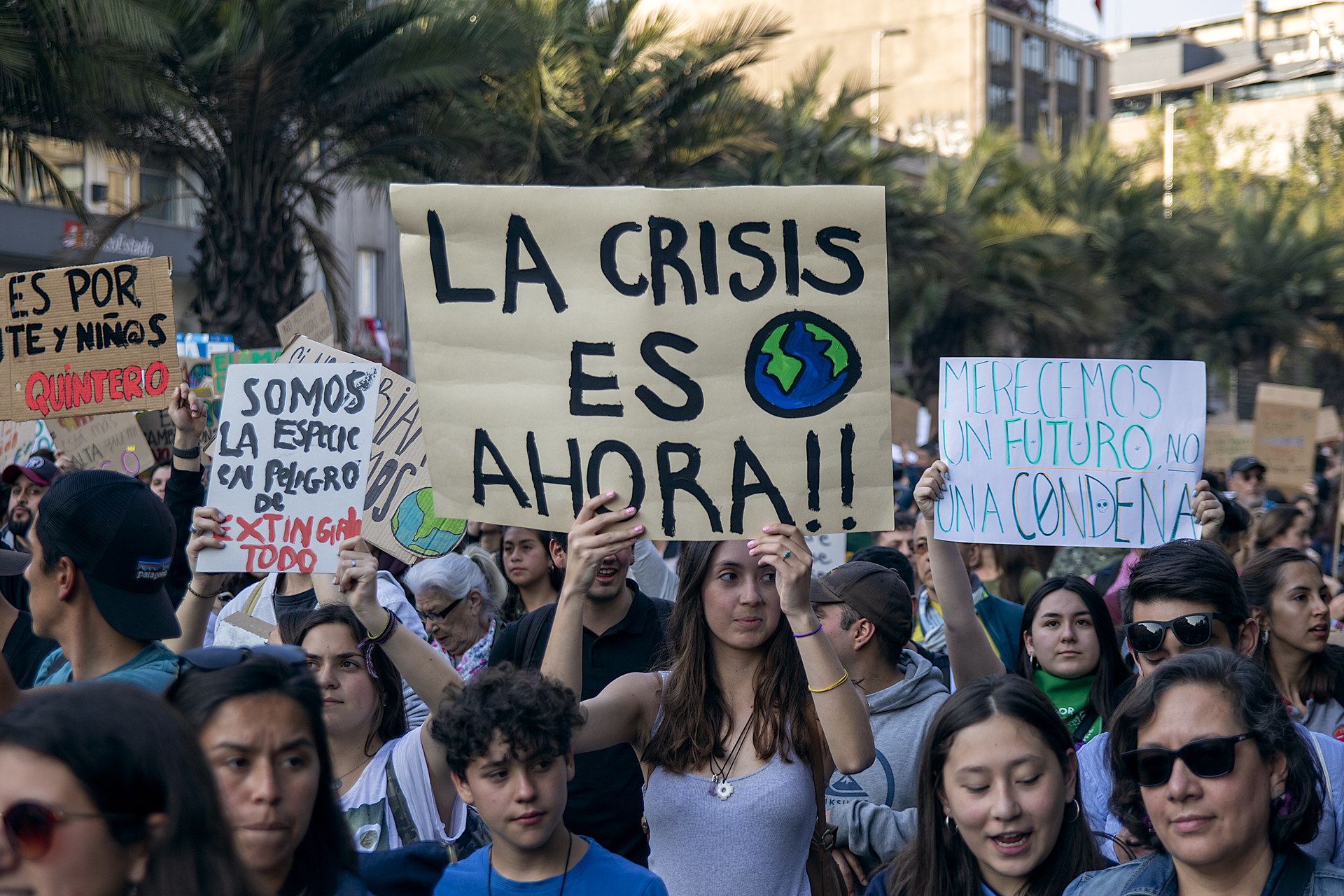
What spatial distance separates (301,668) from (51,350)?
396cm

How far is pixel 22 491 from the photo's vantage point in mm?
6191

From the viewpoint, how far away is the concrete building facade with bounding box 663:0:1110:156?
5338 cm

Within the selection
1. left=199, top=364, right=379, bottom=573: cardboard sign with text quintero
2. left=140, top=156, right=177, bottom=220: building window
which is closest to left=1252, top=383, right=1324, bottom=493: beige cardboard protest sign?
left=199, top=364, right=379, bottom=573: cardboard sign with text quintero

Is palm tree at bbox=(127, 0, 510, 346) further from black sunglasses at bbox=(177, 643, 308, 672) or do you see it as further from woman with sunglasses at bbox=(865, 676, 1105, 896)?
woman with sunglasses at bbox=(865, 676, 1105, 896)

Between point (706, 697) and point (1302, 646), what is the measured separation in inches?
78.8

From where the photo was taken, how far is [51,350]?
5578mm

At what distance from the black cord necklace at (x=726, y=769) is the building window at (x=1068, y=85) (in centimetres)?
5932

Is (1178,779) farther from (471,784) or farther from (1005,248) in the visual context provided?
(1005,248)

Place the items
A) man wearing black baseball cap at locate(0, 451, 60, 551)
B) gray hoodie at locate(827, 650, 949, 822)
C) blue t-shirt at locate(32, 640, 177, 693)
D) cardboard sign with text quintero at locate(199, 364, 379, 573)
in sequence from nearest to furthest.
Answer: blue t-shirt at locate(32, 640, 177, 693) → gray hoodie at locate(827, 650, 949, 822) → cardboard sign with text quintero at locate(199, 364, 379, 573) → man wearing black baseball cap at locate(0, 451, 60, 551)

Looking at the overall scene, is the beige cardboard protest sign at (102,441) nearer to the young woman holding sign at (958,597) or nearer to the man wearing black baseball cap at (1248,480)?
the young woman holding sign at (958,597)

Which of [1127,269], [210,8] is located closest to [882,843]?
[210,8]

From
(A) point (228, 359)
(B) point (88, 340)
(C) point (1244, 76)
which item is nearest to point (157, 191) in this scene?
(A) point (228, 359)

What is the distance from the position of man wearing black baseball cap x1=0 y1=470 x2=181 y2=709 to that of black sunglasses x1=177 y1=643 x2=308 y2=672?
60cm

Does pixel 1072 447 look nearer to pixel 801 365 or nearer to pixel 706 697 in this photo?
pixel 801 365
